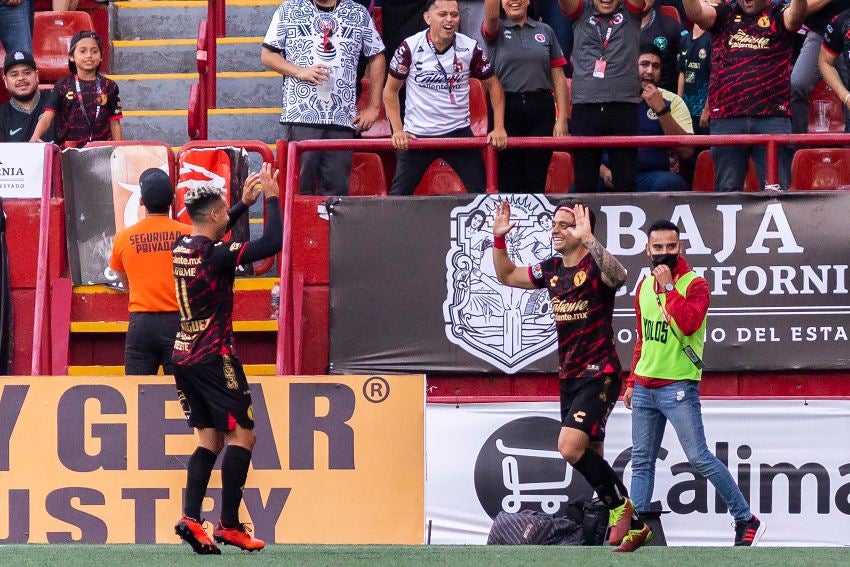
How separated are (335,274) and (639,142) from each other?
2.28 meters

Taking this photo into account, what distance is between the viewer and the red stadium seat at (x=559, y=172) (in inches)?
459

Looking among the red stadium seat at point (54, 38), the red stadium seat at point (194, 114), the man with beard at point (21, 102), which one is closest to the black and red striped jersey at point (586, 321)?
the red stadium seat at point (194, 114)

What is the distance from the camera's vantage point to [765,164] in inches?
425

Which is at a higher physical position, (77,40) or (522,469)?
(77,40)

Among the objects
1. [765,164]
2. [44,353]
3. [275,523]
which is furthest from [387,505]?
[765,164]

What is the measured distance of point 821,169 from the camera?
11.3m

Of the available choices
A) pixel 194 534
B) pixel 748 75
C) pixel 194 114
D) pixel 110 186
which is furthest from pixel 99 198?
pixel 748 75

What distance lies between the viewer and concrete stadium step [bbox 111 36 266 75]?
14.1m

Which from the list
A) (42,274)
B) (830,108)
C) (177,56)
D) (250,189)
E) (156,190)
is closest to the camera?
(250,189)

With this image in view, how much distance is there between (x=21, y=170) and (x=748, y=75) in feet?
17.0

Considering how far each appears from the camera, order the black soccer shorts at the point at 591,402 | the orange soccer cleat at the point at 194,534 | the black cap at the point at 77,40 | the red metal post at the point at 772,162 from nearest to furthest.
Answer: the orange soccer cleat at the point at 194,534 → the black soccer shorts at the point at 591,402 → the red metal post at the point at 772,162 → the black cap at the point at 77,40

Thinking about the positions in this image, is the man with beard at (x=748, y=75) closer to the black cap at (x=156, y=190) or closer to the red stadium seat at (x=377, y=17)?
the red stadium seat at (x=377, y=17)

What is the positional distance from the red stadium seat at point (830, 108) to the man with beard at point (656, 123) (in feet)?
3.71

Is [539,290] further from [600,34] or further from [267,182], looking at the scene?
[267,182]
